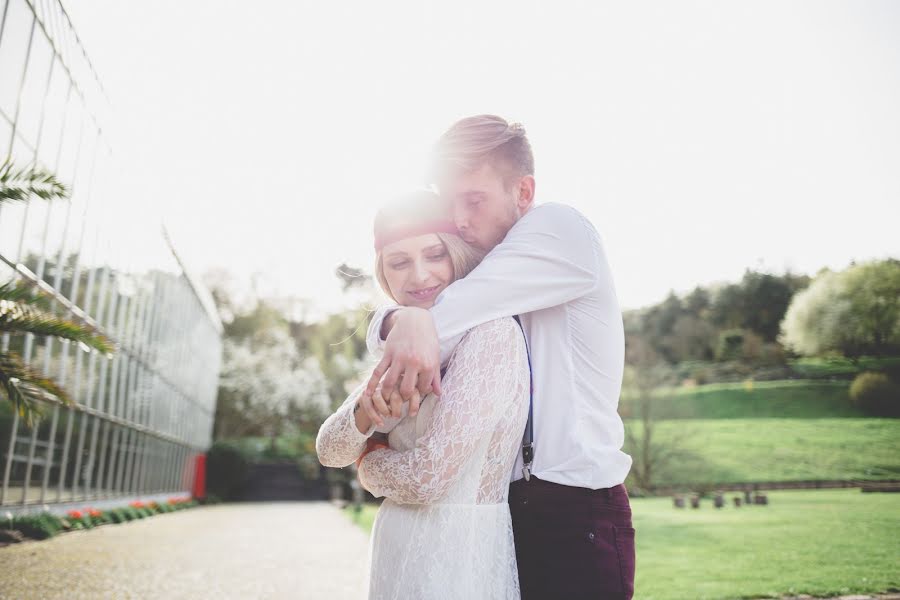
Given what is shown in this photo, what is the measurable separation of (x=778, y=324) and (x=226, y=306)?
36141 millimetres

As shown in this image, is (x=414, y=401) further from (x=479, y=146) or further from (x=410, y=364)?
(x=479, y=146)

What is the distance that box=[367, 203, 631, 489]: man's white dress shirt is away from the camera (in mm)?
1487

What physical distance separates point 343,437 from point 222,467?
29463mm

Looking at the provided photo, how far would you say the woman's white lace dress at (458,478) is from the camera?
1.41m

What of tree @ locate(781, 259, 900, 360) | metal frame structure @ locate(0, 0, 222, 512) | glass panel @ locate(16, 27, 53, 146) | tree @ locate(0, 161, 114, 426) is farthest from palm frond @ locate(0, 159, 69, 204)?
Result: tree @ locate(781, 259, 900, 360)

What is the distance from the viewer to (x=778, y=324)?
991 cm

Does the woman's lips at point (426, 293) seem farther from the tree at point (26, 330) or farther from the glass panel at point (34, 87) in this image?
the glass panel at point (34, 87)

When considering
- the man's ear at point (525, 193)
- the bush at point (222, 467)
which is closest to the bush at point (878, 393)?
the man's ear at point (525, 193)

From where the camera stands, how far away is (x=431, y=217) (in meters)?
1.81

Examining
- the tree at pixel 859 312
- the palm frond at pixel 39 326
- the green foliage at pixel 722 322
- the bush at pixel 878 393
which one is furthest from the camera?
the green foliage at pixel 722 322

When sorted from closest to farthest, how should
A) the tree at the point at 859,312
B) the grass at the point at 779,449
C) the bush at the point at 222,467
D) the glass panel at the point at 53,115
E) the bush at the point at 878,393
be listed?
the tree at the point at 859,312, the bush at the point at 878,393, the grass at the point at 779,449, the glass panel at the point at 53,115, the bush at the point at 222,467

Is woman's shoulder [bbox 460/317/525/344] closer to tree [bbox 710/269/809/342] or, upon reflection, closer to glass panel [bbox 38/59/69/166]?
tree [bbox 710/269/809/342]

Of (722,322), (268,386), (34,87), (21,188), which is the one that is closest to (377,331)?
(21,188)

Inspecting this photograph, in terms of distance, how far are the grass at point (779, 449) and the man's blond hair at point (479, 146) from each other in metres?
7.42
